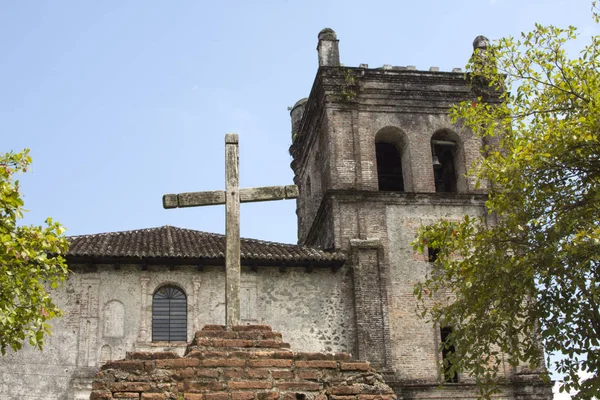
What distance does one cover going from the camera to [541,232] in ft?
43.1

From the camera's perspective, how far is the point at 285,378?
7281 millimetres

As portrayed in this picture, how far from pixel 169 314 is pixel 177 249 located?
1537 mm

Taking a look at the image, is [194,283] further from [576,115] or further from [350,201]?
[576,115]

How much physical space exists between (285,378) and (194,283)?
11735 mm

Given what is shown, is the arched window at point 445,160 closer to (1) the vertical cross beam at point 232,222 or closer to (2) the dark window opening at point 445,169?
(2) the dark window opening at point 445,169

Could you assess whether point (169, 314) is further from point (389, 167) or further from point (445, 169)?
point (445, 169)

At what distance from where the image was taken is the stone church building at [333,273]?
1814cm

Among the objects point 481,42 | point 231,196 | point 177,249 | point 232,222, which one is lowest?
point 232,222

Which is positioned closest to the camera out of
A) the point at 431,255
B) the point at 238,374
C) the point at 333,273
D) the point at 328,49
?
the point at 238,374

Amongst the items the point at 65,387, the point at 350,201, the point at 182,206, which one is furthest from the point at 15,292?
the point at 350,201

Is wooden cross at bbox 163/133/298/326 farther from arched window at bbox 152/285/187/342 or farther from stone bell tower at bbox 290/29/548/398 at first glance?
stone bell tower at bbox 290/29/548/398

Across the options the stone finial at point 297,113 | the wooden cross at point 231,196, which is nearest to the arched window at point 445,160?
the stone finial at point 297,113

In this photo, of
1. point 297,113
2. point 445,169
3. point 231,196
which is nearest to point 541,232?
point 231,196

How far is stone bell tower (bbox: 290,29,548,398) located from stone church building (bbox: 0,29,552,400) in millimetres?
32
